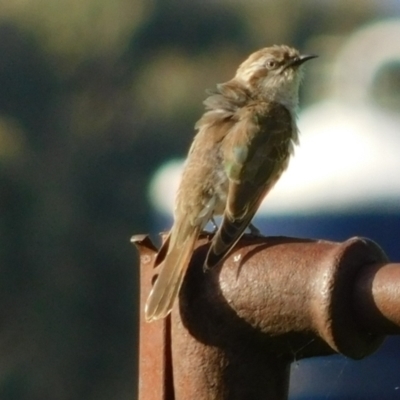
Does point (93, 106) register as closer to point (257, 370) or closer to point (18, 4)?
point (18, 4)

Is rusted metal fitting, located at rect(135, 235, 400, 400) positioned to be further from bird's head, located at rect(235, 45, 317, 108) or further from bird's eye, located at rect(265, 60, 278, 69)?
bird's eye, located at rect(265, 60, 278, 69)

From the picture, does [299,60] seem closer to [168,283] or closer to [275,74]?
[275,74]

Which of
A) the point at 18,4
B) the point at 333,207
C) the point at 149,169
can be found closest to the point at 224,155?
the point at 333,207

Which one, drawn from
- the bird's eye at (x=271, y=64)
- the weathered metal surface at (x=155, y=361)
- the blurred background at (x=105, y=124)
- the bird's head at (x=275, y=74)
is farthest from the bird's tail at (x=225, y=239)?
the blurred background at (x=105, y=124)

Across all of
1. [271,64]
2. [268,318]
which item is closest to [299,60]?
[271,64]

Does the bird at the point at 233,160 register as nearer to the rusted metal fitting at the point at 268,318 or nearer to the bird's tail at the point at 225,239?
the bird's tail at the point at 225,239

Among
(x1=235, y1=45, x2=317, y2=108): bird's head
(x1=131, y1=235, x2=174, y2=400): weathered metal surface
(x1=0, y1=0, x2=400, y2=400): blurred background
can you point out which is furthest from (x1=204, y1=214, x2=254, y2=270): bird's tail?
(x1=0, y1=0, x2=400, y2=400): blurred background

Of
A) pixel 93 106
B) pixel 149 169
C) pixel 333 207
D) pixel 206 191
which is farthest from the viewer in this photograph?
pixel 93 106
